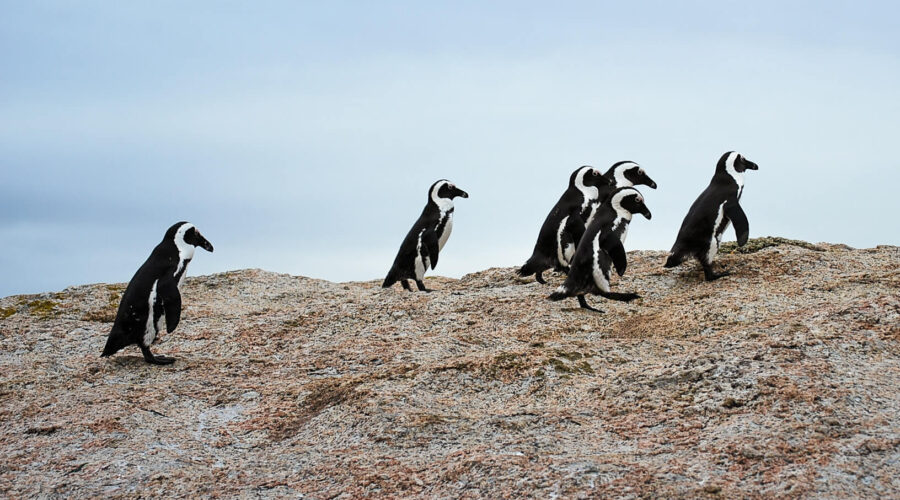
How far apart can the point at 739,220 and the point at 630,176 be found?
5.75 feet

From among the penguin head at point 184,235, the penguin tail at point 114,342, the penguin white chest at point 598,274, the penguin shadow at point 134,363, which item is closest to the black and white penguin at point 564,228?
the penguin white chest at point 598,274

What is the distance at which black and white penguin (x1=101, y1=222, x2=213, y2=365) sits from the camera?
8.28 m

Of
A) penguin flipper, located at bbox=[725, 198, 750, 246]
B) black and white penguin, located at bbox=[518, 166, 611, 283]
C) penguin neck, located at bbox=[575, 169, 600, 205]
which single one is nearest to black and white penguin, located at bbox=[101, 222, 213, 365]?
black and white penguin, located at bbox=[518, 166, 611, 283]

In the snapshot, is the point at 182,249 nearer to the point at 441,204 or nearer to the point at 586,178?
the point at 441,204

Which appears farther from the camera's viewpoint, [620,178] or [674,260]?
[620,178]

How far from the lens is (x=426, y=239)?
39.0 ft

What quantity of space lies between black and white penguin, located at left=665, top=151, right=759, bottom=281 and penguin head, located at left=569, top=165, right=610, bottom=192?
137 cm

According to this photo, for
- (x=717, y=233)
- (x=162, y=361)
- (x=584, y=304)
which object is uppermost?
(x=717, y=233)

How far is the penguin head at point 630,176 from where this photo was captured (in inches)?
434

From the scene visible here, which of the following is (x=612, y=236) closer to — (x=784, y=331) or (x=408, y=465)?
(x=784, y=331)

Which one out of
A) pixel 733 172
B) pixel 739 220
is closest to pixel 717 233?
pixel 739 220

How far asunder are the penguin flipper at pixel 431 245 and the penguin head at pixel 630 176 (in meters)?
2.48

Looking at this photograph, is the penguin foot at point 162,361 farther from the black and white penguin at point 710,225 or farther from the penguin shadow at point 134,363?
the black and white penguin at point 710,225

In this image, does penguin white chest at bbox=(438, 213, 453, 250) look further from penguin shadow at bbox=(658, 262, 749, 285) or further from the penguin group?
penguin shadow at bbox=(658, 262, 749, 285)
